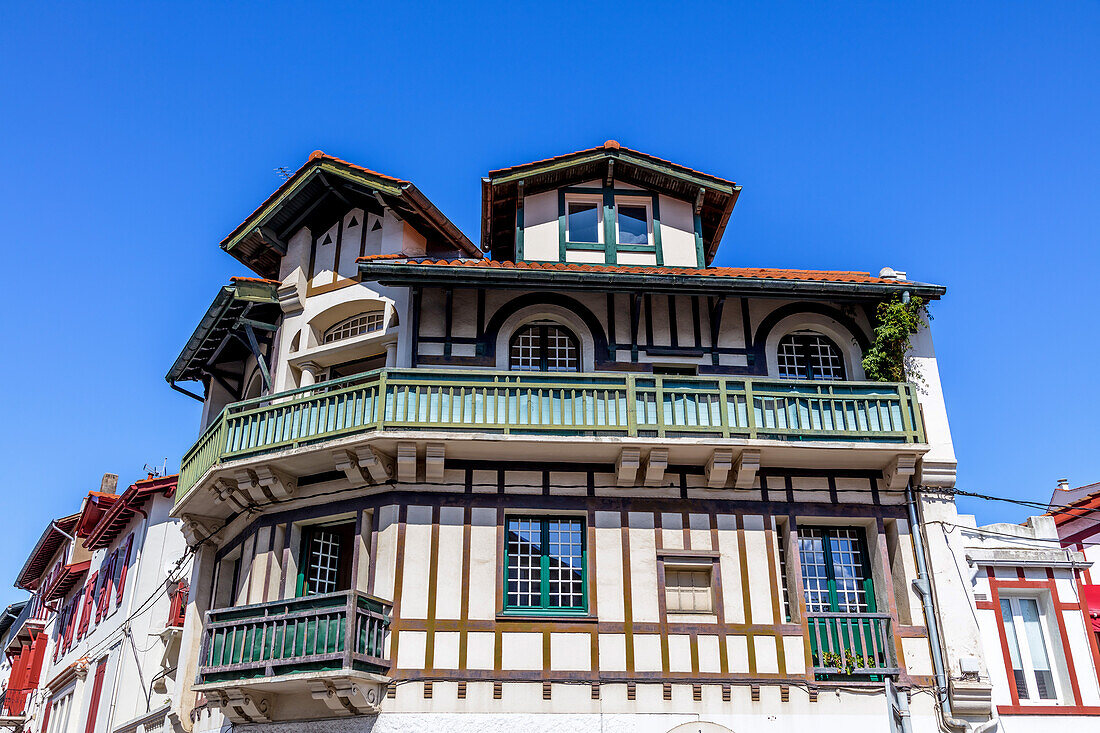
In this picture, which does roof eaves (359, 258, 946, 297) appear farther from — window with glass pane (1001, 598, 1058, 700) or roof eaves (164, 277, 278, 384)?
window with glass pane (1001, 598, 1058, 700)

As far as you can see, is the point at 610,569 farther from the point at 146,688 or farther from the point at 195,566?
the point at 146,688

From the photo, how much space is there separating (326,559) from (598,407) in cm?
557

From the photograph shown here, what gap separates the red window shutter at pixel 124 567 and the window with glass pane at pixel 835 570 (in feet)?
57.9

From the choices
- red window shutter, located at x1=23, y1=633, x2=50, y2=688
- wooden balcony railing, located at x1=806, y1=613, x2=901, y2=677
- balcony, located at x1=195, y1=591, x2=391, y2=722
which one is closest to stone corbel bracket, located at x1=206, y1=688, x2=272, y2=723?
balcony, located at x1=195, y1=591, x2=391, y2=722

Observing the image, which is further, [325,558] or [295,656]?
[325,558]

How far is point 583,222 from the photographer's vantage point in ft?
71.9

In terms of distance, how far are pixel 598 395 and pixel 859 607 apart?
18.6ft

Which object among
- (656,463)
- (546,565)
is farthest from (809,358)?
(546,565)

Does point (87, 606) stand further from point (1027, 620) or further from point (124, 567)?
point (1027, 620)

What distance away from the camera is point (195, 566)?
20828mm

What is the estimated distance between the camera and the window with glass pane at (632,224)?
21.7 meters

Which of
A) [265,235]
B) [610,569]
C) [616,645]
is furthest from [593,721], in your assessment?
[265,235]

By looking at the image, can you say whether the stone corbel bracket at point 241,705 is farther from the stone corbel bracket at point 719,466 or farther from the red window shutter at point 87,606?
the red window shutter at point 87,606

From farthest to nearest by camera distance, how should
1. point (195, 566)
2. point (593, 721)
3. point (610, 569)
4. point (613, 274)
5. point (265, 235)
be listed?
1. point (265, 235)
2. point (195, 566)
3. point (613, 274)
4. point (610, 569)
5. point (593, 721)
